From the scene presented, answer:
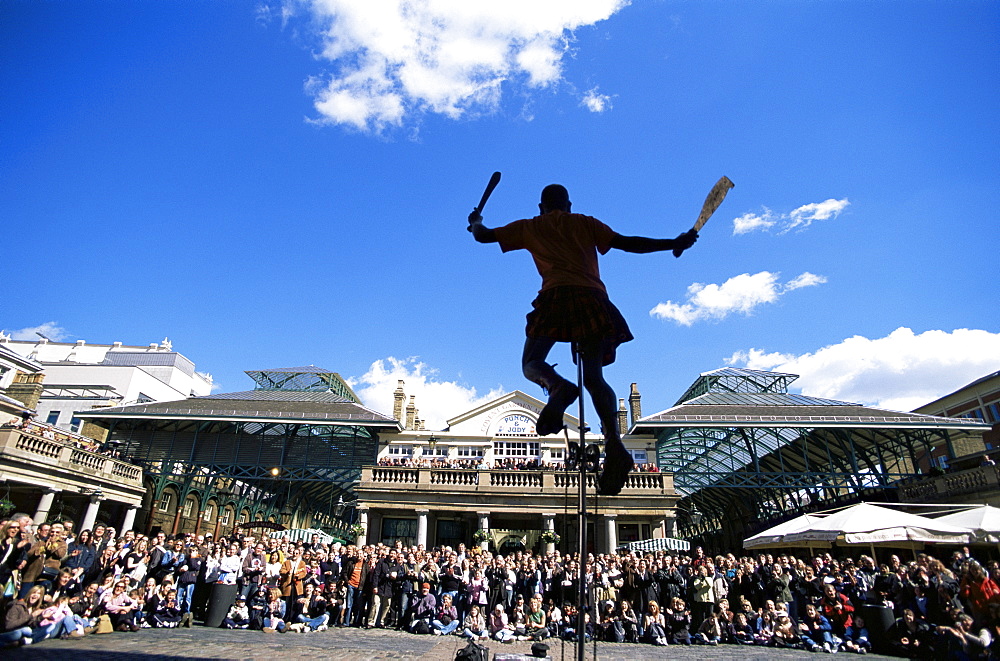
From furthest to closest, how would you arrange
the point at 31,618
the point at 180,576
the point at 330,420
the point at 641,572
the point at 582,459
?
the point at 330,420, the point at 641,572, the point at 180,576, the point at 31,618, the point at 582,459

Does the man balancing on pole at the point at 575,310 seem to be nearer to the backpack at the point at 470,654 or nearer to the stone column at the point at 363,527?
the backpack at the point at 470,654

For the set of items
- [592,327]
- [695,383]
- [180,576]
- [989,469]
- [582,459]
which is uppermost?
[695,383]

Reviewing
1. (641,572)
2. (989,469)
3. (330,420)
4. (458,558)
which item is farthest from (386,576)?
(989,469)

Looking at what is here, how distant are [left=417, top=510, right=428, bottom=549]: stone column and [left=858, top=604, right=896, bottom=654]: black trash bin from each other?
1348 centimetres

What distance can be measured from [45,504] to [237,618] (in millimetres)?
17789

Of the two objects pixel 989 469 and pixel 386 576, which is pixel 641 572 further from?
pixel 989 469

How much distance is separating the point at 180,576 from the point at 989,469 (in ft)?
85.5

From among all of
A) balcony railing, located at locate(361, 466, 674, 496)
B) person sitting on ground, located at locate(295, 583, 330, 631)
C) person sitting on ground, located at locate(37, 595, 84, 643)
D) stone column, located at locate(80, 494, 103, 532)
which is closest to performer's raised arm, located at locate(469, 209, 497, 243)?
person sitting on ground, located at locate(37, 595, 84, 643)

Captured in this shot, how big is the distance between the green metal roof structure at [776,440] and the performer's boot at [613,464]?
22.6 metres

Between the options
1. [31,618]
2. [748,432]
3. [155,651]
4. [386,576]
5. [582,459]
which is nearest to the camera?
[582,459]

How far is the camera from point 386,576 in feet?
37.2

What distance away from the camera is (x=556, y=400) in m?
3.14

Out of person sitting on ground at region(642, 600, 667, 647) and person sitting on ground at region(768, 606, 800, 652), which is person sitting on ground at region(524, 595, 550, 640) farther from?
person sitting on ground at region(768, 606, 800, 652)

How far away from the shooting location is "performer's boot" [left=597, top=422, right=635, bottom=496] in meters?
3.07
